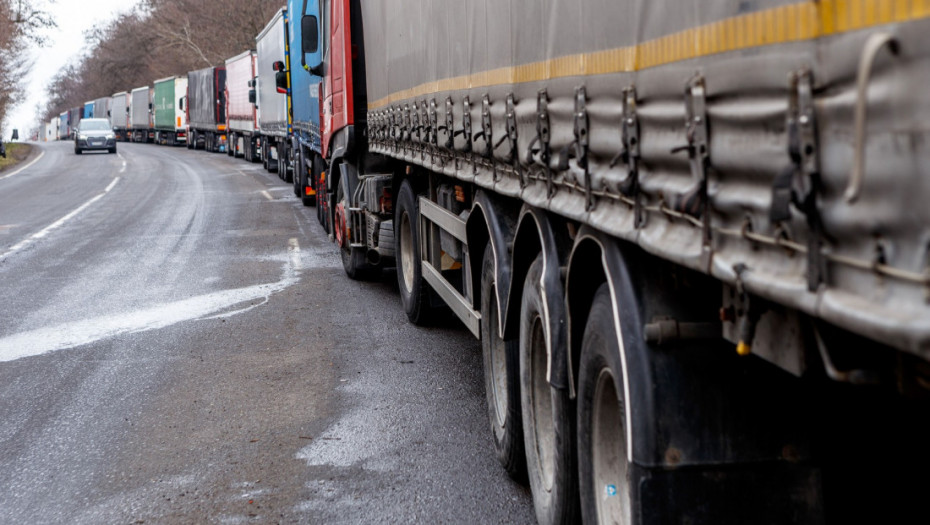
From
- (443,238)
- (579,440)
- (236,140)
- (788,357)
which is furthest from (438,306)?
(236,140)

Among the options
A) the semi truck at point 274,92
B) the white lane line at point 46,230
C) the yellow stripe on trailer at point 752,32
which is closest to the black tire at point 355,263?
the white lane line at point 46,230

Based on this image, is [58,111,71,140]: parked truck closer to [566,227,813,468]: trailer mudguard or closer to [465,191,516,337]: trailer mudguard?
[465,191,516,337]: trailer mudguard

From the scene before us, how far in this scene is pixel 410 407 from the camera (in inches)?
261

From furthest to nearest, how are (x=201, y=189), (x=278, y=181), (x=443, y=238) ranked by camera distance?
(x=278, y=181), (x=201, y=189), (x=443, y=238)

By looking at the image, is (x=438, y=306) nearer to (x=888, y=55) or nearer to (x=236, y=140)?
(x=888, y=55)

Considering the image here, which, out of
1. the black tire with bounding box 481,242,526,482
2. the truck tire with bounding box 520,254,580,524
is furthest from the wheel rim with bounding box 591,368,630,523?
the black tire with bounding box 481,242,526,482

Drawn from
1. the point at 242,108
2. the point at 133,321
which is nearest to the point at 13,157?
the point at 242,108

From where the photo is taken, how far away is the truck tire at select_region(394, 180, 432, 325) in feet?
28.6

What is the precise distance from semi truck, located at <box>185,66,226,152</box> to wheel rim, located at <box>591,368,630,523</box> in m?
46.6

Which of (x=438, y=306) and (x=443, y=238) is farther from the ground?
(x=443, y=238)

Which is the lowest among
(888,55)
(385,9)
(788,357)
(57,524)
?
(57,524)

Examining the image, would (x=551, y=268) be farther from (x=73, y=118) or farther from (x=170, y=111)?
(x=73, y=118)

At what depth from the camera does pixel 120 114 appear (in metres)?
85.4

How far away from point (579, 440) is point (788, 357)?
4.79ft
